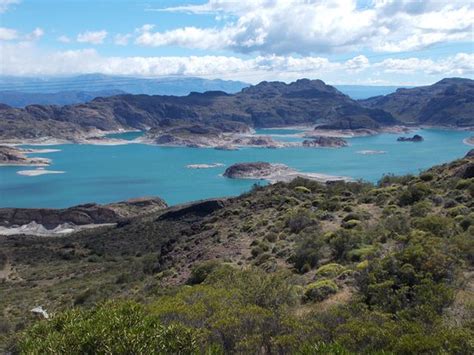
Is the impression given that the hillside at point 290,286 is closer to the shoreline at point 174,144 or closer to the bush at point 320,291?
the bush at point 320,291

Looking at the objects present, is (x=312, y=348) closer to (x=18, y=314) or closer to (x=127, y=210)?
(x=18, y=314)

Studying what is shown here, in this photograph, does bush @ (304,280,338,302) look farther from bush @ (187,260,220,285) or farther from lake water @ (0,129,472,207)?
lake water @ (0,129,472,207)

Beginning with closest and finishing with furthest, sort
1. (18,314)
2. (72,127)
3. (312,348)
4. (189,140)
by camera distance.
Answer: (312,348), (18,314), (189,140), (72,127)

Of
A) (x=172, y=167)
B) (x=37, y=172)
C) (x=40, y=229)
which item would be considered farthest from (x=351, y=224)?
(x=37, y=172)

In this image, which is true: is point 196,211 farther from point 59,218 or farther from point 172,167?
point 172,167

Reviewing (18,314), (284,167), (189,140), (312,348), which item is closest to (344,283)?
(312,348)
